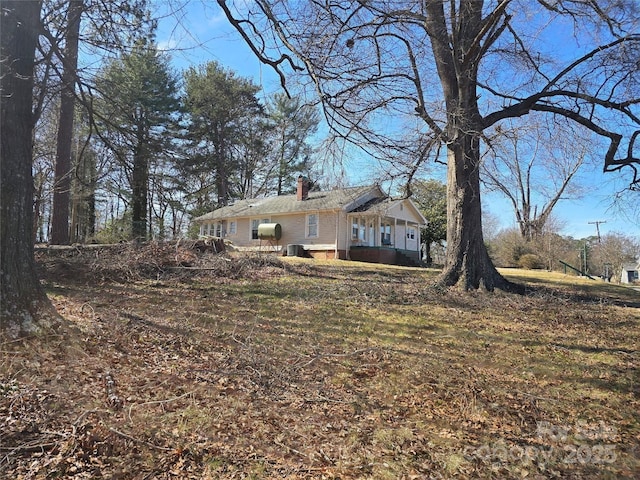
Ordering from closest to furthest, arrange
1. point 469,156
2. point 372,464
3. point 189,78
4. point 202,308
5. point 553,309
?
point 372,464 → point 202,308 → point 553,309 → point 469,156 → point 189,78

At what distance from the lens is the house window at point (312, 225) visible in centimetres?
2264

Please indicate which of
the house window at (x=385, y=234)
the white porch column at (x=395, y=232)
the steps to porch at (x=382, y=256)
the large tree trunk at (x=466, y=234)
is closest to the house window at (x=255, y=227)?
the steps to porch at (x=382, y=256)

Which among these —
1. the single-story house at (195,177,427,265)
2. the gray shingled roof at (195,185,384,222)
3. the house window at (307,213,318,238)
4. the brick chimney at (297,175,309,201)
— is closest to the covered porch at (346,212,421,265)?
the single-story house at (195,177,427,265)

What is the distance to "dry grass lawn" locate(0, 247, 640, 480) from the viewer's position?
292 centimetres

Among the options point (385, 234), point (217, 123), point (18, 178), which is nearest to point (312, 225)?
point (385, 234)

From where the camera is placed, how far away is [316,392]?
13.6 feet

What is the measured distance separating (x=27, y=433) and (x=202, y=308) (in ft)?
13.6

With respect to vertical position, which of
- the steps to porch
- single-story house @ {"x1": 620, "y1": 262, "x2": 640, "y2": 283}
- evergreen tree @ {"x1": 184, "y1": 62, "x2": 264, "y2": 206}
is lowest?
single-story house @ {"x1": 620, "y1": 262, "x2": 640, "y2": 283}

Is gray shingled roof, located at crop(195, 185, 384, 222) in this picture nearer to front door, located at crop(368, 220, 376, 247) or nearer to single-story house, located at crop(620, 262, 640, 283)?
front door, located at crop(368, 220, 376, 247)

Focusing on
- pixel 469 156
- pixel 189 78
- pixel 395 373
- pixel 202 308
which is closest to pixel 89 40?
pixel 202 308

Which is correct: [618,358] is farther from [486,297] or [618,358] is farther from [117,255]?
[117,255]

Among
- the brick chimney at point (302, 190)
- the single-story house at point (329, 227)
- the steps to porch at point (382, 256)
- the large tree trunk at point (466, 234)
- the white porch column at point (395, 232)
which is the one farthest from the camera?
the brick chimney at point (302, 190)

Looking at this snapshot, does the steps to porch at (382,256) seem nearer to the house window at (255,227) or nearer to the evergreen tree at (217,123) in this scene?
the house window at (255,227)

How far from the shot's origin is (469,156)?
29.1 feet
